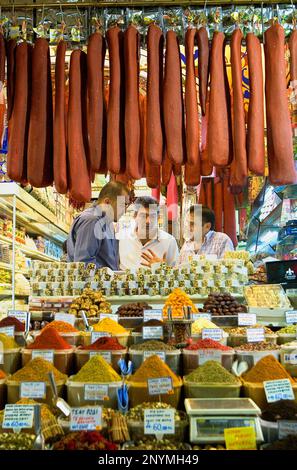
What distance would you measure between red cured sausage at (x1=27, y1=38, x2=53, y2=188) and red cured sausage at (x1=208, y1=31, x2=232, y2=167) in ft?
2.58

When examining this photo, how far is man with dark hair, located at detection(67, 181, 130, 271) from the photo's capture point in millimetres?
4766

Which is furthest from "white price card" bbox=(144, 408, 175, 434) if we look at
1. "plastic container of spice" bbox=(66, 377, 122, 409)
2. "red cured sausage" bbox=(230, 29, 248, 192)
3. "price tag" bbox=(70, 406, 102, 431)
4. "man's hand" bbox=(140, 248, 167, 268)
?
"man's hand" bbox=(140, 248, 167, 268)

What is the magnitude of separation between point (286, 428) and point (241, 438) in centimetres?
17

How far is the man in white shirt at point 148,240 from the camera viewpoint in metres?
5.48

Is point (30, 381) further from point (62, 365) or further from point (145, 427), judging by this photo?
point (145, 427)

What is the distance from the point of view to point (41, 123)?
2396 mm

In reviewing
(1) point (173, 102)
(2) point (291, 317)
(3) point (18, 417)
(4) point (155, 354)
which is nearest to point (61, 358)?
(4) point (155, 354)

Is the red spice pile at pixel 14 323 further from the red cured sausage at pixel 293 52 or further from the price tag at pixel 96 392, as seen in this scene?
the red cured sausage at pixel 293 52

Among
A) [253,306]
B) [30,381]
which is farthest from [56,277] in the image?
[30,381]

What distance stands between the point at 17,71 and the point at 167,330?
1549 mm

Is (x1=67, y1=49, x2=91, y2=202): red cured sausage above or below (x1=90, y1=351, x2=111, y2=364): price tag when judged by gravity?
above

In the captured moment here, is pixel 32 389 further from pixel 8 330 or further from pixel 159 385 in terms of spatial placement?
pixel 8 330

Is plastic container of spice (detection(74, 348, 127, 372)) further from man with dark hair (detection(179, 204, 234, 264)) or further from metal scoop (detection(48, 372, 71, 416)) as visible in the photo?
man with dark hair (detection(179, 204, 234, 264))

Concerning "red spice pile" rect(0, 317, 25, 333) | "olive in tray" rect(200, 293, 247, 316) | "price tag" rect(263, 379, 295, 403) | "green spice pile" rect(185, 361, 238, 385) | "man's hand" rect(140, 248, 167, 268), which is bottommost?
"price tag" rect(263, 379, 295, 403)
